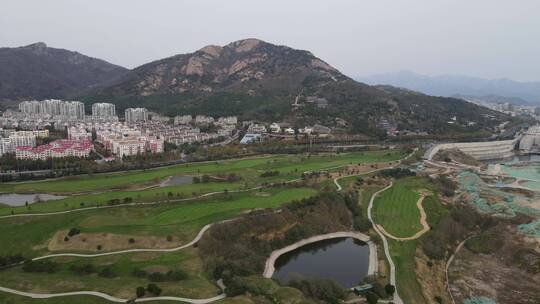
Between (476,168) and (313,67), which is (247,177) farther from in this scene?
(313,67)

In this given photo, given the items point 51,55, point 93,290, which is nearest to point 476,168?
point 93,290

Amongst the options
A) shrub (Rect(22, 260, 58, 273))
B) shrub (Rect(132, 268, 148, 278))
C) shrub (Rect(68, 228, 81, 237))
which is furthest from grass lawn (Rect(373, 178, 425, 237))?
shrub (Rect(22, 260, 58, 273))

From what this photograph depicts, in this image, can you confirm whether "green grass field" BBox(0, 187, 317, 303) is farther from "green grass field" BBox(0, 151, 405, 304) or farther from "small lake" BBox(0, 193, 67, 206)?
"small lake" BBox(0, 193, 67, 206)

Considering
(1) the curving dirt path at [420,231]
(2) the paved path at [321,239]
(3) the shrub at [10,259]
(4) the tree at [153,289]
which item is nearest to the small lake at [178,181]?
(2) the paved path at [321,239]

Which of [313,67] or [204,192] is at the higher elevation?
[313,67]

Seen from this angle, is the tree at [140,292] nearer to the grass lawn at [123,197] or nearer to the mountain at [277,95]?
the grass lawn at [123,197]

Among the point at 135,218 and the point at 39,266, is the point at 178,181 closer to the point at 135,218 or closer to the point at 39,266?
the point at 135,218
